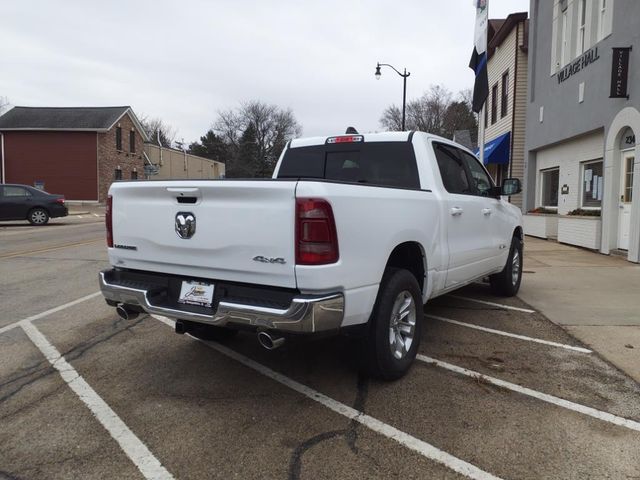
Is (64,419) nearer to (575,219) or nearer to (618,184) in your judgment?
(618,184)

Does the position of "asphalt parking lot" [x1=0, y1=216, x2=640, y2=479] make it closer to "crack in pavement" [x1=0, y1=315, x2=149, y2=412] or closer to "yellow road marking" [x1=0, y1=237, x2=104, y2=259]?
"crack in pavement" [x1=0, y1=315, x2=149, y2=412]

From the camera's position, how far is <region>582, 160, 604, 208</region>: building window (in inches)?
499

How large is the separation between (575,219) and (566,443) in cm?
1124

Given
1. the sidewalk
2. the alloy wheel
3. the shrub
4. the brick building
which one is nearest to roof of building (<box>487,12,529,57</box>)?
the shrub

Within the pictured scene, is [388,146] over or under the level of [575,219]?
over

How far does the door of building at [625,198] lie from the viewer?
35.7 feet

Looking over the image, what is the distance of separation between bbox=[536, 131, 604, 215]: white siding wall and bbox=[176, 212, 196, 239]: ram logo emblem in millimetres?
11725

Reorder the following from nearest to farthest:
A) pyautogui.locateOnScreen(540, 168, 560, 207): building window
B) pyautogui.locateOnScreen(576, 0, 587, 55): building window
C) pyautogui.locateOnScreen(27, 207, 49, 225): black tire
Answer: pyautogui.locateOnScreen(576, 0, 587, 55): building window, pyautogui.locateOnScreen(540, 168, 560, 207): building window, pyautogui.locateOnScreen(27, 207, 49, 225): black tire

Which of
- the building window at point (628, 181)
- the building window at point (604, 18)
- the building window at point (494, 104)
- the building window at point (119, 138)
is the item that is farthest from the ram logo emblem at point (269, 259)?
the building window at point (119, 138)

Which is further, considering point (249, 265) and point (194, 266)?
point (194, 266)

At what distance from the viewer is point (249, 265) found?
3.25 meters

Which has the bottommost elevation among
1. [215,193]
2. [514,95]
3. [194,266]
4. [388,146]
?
[194,266]

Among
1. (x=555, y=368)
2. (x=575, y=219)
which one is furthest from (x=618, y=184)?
(x=555, y=368)

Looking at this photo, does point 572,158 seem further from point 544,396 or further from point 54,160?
point 54,160
